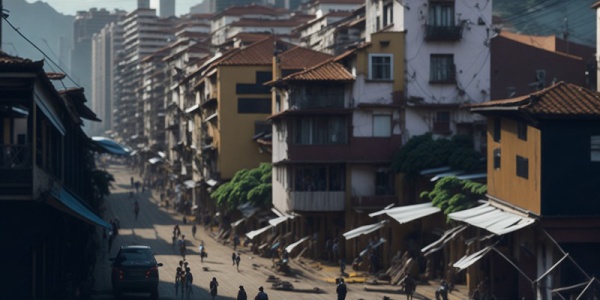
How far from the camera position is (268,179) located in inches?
3772

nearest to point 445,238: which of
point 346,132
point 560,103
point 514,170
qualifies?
point 514,170

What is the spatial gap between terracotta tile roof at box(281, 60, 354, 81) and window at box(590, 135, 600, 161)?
27416 millimetres

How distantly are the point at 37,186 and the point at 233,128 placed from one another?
226ft

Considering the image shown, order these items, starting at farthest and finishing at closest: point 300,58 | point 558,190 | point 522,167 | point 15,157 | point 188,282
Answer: point 300,58 → point 188,282 → point 522,167 → point 558,190 → point 15,157

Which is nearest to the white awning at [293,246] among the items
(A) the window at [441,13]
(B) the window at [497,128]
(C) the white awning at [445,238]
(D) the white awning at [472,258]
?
(A) the window at [441,13]

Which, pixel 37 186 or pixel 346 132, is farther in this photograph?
pixel 346 132

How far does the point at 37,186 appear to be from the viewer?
135 ft

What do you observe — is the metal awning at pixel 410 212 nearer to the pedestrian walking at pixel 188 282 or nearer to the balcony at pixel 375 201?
the balcony at pixel 375 201

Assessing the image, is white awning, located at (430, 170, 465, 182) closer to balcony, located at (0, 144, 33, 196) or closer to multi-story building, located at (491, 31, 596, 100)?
multi-story building, located at (491, 31, 596, 100)

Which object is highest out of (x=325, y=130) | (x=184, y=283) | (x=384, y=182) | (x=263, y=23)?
(x=263, y=23)

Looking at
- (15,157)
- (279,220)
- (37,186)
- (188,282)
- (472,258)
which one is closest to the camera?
(37,186)

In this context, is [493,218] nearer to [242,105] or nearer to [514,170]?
[514,170]

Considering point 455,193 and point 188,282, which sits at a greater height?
point 455,193

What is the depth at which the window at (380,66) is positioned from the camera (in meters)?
79.6
